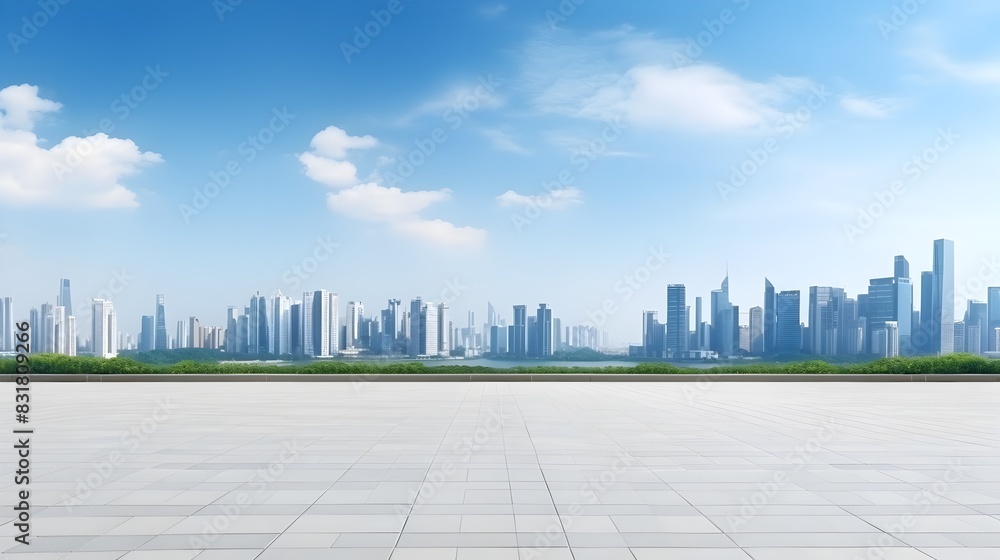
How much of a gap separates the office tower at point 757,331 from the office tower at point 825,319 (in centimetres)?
234

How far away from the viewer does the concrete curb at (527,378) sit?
2445 centimetres

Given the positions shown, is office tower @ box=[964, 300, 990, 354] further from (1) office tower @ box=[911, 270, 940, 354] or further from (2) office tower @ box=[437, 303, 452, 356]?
(2) office tower @ box=[437, 303, 452, 356]

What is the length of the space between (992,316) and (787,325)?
10354 mm

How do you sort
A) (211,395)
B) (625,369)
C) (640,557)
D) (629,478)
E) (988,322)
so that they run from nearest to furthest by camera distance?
(640,557)
(629,478)
(211,395)
(625,369)
(988,322)

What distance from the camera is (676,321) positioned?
34594 millimetres

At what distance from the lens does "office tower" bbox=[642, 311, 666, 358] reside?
116ft

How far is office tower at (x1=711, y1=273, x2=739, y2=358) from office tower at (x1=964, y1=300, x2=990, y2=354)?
10.5 m

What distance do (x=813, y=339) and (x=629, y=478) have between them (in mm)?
31370

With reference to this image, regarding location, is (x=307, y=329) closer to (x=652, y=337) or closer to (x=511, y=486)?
(x=652, y=337)

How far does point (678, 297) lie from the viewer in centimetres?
3575

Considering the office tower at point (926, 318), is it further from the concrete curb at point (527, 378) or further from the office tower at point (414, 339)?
the office tower at point (414, 339)

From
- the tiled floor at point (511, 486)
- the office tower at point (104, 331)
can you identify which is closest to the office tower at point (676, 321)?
the tiled floor at point (511, 486)

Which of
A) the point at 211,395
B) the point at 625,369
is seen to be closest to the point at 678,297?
the point at 625,369

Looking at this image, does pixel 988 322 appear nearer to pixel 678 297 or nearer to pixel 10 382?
pixel 678 297
